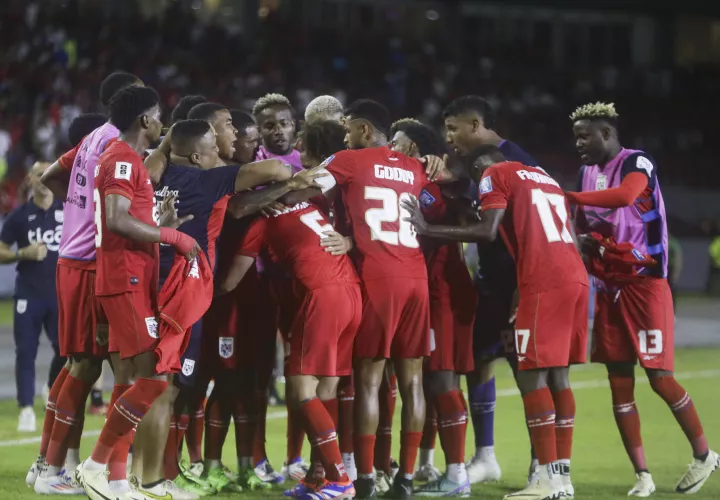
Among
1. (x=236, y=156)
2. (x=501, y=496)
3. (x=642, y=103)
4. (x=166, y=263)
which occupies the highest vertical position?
(x=642, y=103)

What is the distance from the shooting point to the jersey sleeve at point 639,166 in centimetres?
796

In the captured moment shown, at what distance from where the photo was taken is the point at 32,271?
10.7m

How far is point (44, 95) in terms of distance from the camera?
22.9m

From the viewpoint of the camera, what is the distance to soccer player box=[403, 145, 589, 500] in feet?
23.9

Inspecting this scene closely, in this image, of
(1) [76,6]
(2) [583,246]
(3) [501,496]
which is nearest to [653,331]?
(2) [583,246]

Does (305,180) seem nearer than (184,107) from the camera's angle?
Yes

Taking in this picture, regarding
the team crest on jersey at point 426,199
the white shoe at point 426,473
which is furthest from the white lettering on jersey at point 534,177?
the white shoe at point 426,473

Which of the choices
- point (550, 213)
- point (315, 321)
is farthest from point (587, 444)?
point (315, 321)

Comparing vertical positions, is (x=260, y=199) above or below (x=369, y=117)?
below

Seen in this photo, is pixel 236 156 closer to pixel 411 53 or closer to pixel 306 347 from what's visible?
pixel 306 347

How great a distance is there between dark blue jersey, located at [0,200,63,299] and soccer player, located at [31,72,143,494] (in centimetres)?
297

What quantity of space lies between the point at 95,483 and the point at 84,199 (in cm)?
193

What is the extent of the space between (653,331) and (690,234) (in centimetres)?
2159

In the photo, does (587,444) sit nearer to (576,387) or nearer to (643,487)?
(643,487)
